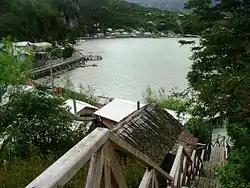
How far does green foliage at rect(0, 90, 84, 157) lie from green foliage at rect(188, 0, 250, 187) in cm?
246

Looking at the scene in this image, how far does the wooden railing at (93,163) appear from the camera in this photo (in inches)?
38.7

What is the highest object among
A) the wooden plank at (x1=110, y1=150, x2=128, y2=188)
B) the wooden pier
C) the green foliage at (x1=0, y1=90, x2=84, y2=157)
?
the wooden plank at (x1=110, y1=150, x2=128, y2=188)

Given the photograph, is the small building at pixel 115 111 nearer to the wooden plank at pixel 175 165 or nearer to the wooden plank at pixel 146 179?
the wooden plank at pixel 175 165

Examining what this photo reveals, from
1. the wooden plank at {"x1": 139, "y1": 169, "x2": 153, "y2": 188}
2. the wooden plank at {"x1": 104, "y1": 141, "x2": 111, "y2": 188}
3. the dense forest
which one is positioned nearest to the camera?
the wooden plank at {"x1": 104, "y1": 141, "x2": 111, "y2": 188}

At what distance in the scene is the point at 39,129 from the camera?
6309 mm

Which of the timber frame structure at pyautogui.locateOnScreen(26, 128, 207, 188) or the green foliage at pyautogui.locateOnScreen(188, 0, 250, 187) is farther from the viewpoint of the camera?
the green foliage at pyautogui.locateOnScreen(188, 0, 250, 187)

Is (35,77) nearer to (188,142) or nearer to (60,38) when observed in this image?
(60,38)

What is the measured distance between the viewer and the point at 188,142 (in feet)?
20.4

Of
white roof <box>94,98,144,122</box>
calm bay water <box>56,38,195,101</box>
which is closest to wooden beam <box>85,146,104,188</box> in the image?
white roof <box>94,98,144,122</box>

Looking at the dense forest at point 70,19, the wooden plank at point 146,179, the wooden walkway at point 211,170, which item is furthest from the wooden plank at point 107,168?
the dense forest at point 70,19

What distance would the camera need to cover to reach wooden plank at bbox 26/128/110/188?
3.12 feet

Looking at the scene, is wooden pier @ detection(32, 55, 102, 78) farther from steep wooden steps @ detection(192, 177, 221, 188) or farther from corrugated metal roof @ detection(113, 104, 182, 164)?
corrugated metal roof @ detection(113, 104, 182, 164)

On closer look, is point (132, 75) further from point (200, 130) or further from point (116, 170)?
point (116, 170)

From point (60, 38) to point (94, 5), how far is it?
29.5 metres
